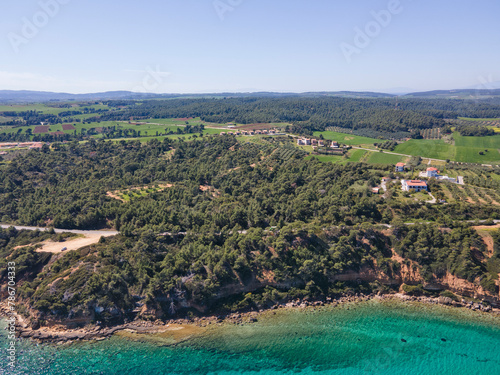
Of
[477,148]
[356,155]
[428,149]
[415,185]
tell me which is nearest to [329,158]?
[356,155]

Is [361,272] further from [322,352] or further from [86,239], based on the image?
[86,239]

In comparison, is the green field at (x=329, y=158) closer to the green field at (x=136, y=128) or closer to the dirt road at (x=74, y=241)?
the green field at (x=136, y=128)

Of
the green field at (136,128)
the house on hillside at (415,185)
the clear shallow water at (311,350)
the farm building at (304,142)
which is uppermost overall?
the green field at (136,128)

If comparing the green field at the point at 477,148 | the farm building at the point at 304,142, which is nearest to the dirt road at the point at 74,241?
the farm building at the point at 304,142

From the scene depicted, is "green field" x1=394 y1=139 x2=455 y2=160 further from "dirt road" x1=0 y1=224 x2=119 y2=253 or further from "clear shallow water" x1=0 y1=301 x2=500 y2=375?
"dirt road" x1=0 y1=224 x2=119 y2=253
